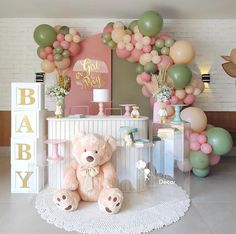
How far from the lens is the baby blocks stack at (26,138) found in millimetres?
3775

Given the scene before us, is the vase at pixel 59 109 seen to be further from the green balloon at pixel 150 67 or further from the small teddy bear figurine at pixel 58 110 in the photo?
the green balloon at pixel 150 67

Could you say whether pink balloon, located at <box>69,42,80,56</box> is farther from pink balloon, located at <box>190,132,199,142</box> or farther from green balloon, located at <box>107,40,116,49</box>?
pink balloon, located at <box>190,132,199,142</box>

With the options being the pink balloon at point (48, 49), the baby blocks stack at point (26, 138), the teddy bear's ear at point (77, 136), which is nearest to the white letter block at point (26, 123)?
the baby blocks stack at point (26, 138)

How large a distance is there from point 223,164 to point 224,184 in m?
1.53

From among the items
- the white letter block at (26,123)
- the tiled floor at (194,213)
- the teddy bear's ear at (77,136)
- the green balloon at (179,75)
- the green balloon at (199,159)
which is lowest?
the tiled floor at (194,213)

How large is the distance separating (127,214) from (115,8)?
3879 millimetres

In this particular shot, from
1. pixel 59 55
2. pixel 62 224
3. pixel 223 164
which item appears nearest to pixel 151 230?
pixel 62 224

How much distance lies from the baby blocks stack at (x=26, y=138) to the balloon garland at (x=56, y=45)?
6.47 ft

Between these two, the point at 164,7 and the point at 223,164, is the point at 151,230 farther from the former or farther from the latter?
the point at 164,7

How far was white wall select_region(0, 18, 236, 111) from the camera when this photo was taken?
629cm

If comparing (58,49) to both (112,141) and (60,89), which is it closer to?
(60,89)

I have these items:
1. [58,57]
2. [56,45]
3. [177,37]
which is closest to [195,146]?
[177,37]

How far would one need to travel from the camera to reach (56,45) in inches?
221

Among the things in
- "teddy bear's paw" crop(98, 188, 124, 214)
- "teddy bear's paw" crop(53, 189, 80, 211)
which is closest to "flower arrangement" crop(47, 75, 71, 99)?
"teddy bear's paw" crop(53, 189, 80, 211)
